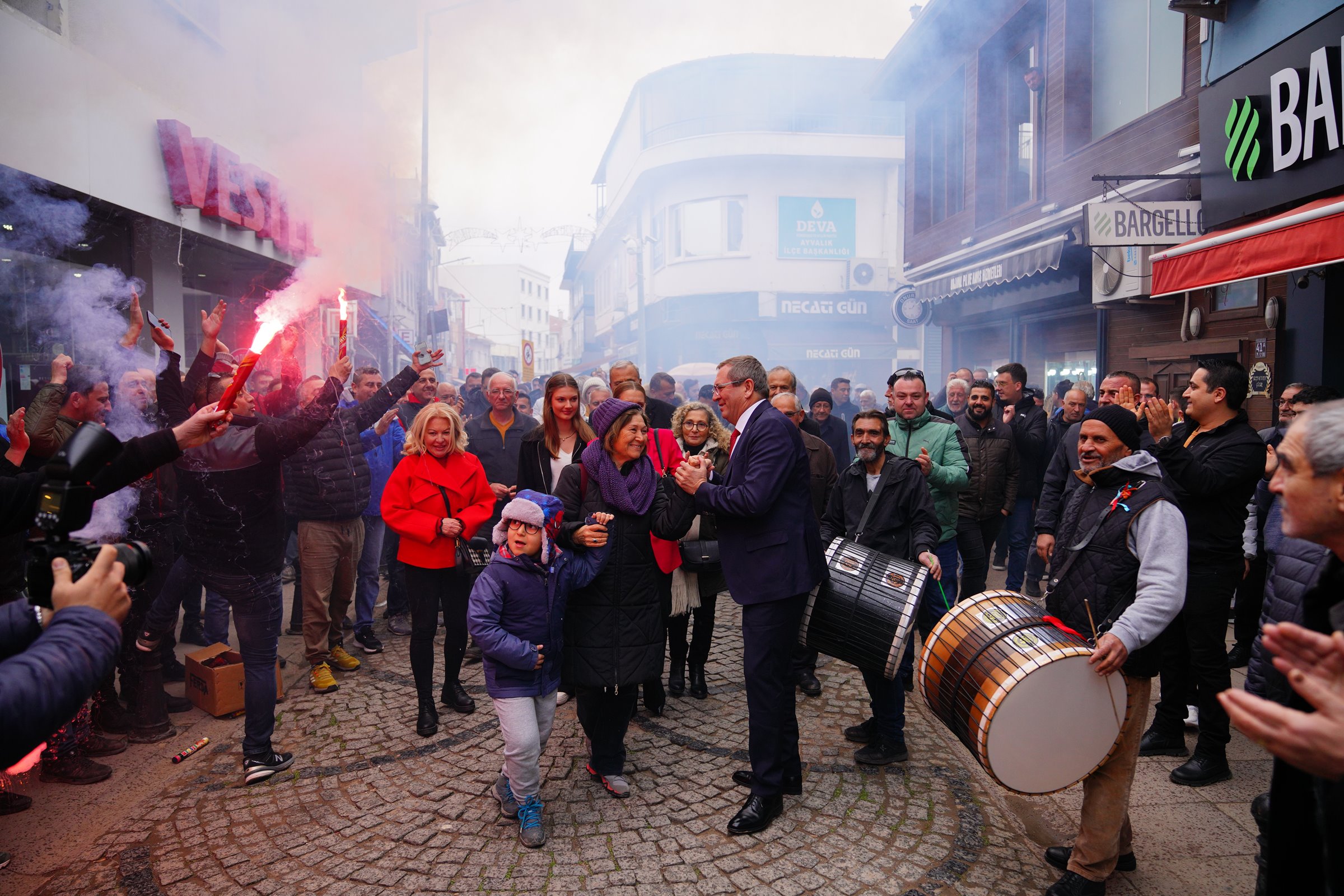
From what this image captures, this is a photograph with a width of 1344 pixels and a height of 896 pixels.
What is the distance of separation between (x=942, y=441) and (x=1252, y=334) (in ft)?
14.9

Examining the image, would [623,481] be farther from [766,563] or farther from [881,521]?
[881,521]

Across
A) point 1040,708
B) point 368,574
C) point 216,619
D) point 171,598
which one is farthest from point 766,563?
point 216,619

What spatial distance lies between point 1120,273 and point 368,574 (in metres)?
9.09

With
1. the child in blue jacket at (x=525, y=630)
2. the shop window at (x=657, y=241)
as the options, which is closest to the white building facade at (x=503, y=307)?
the shop window at (x=657, y=241)

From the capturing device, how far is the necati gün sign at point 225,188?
815 cm

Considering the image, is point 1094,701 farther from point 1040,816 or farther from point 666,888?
point 666,888

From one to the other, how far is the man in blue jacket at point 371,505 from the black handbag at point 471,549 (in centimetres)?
168

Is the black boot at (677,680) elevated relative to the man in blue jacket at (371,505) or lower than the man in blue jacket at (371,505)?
lower

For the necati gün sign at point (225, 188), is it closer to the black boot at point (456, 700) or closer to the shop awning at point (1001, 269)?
the black boot at point (456, 700)

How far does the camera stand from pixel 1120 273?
30.6 feet

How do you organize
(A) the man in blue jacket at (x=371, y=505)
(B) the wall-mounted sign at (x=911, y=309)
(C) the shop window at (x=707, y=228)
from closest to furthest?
1. (A) the man in blue jacket at (x=371, y=505)
2. (B) the wall-mounted sign at (x=911, y=309)
3. (C) the shop window at (x=707, y=228)

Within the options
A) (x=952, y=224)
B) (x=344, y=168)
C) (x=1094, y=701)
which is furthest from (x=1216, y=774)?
(x=952, y=224)

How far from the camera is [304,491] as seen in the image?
214 inches

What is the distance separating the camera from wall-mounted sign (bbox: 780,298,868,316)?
30016 mm
